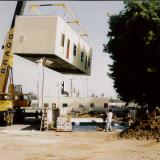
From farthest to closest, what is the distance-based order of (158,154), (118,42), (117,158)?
(118,42) → (158,154) → (117,158)

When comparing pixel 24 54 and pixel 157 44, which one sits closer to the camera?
pixel 24 54

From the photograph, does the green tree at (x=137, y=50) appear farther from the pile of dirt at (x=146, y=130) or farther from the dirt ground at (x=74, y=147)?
the dirt ground at (x=74, y=147)

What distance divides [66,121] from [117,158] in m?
12.0

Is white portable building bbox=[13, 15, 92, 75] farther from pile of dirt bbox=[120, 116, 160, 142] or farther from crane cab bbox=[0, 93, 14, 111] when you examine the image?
pile of dirt bbox=[120, 116, 160, 142]

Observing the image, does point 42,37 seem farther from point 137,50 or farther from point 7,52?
point 137,50

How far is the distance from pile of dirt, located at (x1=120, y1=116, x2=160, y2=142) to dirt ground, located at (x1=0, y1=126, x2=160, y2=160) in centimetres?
80

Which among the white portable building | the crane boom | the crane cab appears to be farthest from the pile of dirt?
the crane boom

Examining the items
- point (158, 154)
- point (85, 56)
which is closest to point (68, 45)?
point (85, 56)

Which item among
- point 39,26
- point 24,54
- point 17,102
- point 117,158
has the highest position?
point 39,26

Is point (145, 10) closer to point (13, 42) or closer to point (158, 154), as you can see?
point (13, 42)

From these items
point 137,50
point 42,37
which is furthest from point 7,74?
point 137,50

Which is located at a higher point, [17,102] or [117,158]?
[17,102]

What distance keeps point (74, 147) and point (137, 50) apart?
725 inches

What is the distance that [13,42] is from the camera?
28.8m
